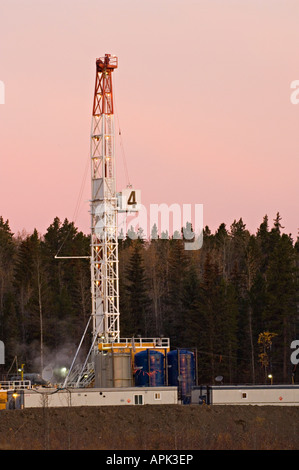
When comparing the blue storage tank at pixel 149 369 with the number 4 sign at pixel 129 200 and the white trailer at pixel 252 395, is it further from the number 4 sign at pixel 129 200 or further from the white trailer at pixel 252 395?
the number 4 sign at pixel 129 200

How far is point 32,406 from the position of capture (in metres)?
54.3

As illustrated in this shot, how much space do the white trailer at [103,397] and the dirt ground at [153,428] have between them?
1.18 metres

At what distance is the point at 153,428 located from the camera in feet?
147

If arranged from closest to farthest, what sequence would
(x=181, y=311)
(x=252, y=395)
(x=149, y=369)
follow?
(x=252, y=395), (x=149, y=369), (x=181, y=311)

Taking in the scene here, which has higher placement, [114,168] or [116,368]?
[114,168]

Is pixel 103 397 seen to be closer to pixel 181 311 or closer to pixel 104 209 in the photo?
pixel 104 209

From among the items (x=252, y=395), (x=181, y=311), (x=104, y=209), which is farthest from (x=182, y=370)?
(x=181, y=311)

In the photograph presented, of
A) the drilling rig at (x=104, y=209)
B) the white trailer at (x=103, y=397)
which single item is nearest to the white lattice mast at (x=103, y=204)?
the drilling rig at (x=104, y=209)

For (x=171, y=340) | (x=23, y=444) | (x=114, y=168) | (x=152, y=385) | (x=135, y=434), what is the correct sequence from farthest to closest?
(x=171, y=340)
(x=114, y=168)
(x=152, y=385)
(x=135, y=434)
(x=23, y=444)

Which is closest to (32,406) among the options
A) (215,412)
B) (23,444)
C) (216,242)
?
(215,412)

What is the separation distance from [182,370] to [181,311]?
3029 cm

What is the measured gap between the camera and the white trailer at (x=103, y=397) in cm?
5412

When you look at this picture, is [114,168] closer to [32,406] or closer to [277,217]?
[32,406]

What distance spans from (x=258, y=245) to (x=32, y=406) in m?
61.6
